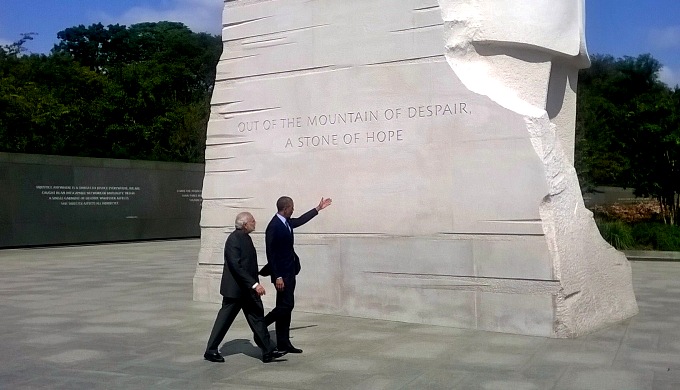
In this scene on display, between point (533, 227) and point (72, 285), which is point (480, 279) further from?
point (72, 285)

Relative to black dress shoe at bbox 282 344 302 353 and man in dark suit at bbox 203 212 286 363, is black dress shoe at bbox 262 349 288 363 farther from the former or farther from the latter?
black dress shoe at bbox 282 344 302 353

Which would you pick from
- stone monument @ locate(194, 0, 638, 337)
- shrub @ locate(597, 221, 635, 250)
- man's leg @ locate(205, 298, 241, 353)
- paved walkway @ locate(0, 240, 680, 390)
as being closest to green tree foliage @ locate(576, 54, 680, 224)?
shrub @ locate(597, 221, 635, 250)

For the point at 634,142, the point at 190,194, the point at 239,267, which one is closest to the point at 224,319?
the point at 239,267

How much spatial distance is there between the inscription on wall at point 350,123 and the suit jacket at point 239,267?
286 centimetres

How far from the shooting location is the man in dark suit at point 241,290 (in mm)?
6711

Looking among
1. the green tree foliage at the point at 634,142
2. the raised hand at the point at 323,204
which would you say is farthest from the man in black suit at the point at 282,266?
the green tree foliage at the point at 634,142

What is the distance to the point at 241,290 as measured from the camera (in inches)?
267

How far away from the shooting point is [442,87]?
28.4 feet

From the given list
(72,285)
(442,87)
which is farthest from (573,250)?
(72,285)

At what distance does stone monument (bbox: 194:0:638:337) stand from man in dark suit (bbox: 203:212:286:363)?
2500 millimetres

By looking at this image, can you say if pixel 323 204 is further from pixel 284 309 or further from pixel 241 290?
pixel 241 290

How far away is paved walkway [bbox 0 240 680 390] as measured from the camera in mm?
6203

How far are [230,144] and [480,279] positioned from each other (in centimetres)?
415

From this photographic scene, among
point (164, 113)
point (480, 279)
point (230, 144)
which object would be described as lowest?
point (480, 279)
